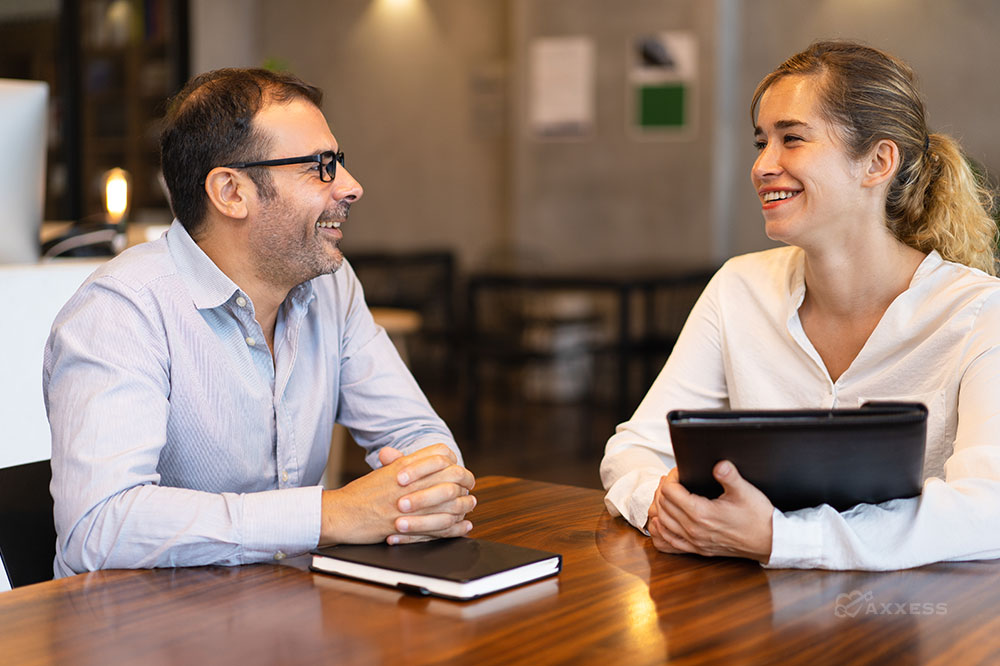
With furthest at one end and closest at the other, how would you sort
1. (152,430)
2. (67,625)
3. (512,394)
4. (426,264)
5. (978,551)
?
(426,264) → (512,394) → (152,430) → (978,551) → (67,625)

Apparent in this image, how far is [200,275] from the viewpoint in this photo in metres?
1.72

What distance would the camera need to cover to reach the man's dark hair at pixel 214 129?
176 centimetres

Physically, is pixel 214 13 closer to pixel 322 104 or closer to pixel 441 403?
pixel 441 403

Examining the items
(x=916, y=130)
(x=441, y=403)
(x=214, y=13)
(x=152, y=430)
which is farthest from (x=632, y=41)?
(x=152, y=430)

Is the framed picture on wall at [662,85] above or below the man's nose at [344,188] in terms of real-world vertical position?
above

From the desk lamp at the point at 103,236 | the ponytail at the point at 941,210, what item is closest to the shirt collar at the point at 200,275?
the ponytail at the point at 941,210

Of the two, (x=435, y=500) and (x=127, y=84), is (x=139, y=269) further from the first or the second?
(x=127, y=84)

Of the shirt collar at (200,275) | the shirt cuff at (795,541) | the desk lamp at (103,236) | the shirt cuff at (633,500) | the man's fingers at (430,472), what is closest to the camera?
the shirt cuff at (795,541)

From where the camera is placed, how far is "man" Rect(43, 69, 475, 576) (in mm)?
1441

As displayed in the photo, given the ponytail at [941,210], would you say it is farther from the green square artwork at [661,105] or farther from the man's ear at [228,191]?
the green square artwork at [661,105]

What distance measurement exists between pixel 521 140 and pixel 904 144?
6.00m

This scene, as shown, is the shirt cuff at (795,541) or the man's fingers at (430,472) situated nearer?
the shirt cuff at (795,541)

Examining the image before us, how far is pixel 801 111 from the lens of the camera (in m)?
1.81

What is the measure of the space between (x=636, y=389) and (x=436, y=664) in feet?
19.4
